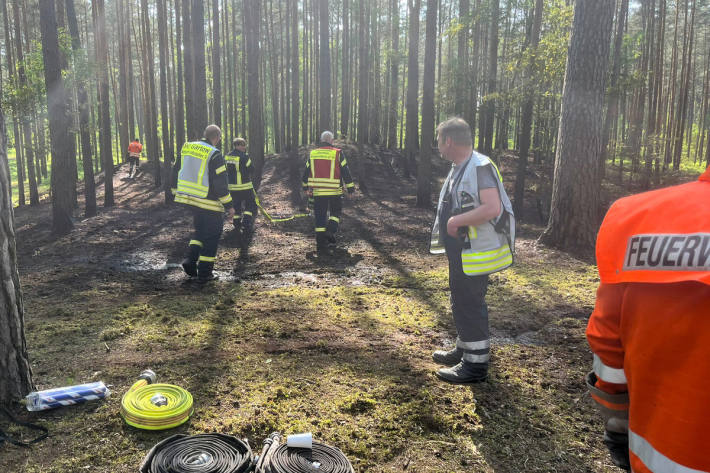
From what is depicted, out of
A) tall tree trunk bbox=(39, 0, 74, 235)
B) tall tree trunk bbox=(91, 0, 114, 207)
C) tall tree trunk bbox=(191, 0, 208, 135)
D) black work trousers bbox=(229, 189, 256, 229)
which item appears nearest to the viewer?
black work trousers bbox=(229, 189, 256, 229)

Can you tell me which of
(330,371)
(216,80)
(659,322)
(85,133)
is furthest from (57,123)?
(659,322)

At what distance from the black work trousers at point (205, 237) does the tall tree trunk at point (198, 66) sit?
7.55 m

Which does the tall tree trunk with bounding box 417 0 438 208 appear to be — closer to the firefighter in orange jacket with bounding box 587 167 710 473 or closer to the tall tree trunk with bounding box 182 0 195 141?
the tall tree trunk with bounding box 182 0 195 141

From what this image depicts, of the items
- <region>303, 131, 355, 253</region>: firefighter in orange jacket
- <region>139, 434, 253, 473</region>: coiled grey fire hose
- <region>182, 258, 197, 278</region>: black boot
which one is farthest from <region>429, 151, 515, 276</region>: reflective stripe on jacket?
<region>303, 131, 355, 253</region>: firefighter in orange jacket

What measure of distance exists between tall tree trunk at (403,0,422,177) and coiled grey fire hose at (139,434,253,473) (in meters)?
15.3

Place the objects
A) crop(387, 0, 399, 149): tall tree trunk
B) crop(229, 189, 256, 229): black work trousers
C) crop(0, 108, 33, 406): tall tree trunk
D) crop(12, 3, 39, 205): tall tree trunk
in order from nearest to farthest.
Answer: crop(0, 108, 33, 406): tall tree trunk → crop(229, 189, 256, 229): black work trousers → crop(12, 3, 39, 205): tall tree trunk → crop(387, 0, 399, 149): tall tree trunk

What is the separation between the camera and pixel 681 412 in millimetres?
1350

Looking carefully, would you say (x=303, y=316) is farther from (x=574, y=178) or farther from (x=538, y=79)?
(x=538, y=79)

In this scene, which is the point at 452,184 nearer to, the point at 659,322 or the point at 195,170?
the point at 659,322

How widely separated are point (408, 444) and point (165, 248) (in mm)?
8287

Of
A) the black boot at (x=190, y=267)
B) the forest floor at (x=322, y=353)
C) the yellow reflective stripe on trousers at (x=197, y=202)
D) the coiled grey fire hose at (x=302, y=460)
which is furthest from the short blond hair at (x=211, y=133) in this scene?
the coiled grey fire hose at (x=302, y=460)

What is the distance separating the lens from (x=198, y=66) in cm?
1412

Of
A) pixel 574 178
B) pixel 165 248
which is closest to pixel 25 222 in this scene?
pixel 165 248

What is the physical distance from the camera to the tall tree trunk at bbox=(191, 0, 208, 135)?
13.7 metres
